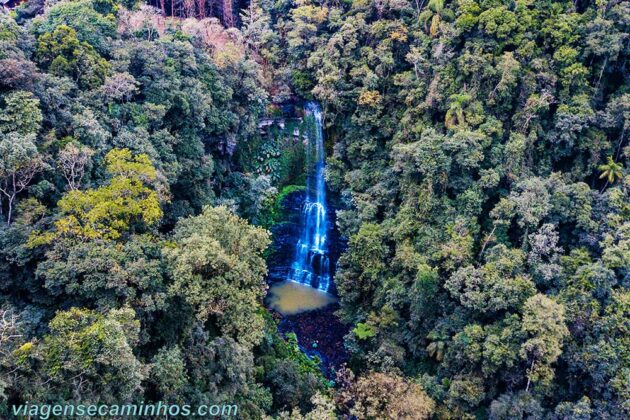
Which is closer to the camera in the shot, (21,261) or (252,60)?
(21,261)

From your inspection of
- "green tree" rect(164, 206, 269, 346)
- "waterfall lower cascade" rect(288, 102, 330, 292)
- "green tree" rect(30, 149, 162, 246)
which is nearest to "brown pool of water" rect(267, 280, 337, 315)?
"waterfall lower cascade" rect(288, 102, 330, 292)

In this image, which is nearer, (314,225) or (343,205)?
(343,205)

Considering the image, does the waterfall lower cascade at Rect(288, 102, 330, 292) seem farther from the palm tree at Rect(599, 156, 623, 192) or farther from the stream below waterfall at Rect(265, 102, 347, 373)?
the palm tree at Rect(599, 156, 623, 192)

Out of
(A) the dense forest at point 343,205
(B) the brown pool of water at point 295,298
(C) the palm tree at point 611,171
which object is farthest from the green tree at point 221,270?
(C) the palm tree at point 611,171

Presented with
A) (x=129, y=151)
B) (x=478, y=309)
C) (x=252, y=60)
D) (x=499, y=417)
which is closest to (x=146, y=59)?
(x=129, y=151)

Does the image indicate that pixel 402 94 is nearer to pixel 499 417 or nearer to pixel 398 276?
pixel 398 276

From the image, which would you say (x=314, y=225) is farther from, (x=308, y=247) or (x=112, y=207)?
(x=112, y=207)

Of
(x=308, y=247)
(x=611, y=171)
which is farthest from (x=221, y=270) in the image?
(x=611, y=171)
